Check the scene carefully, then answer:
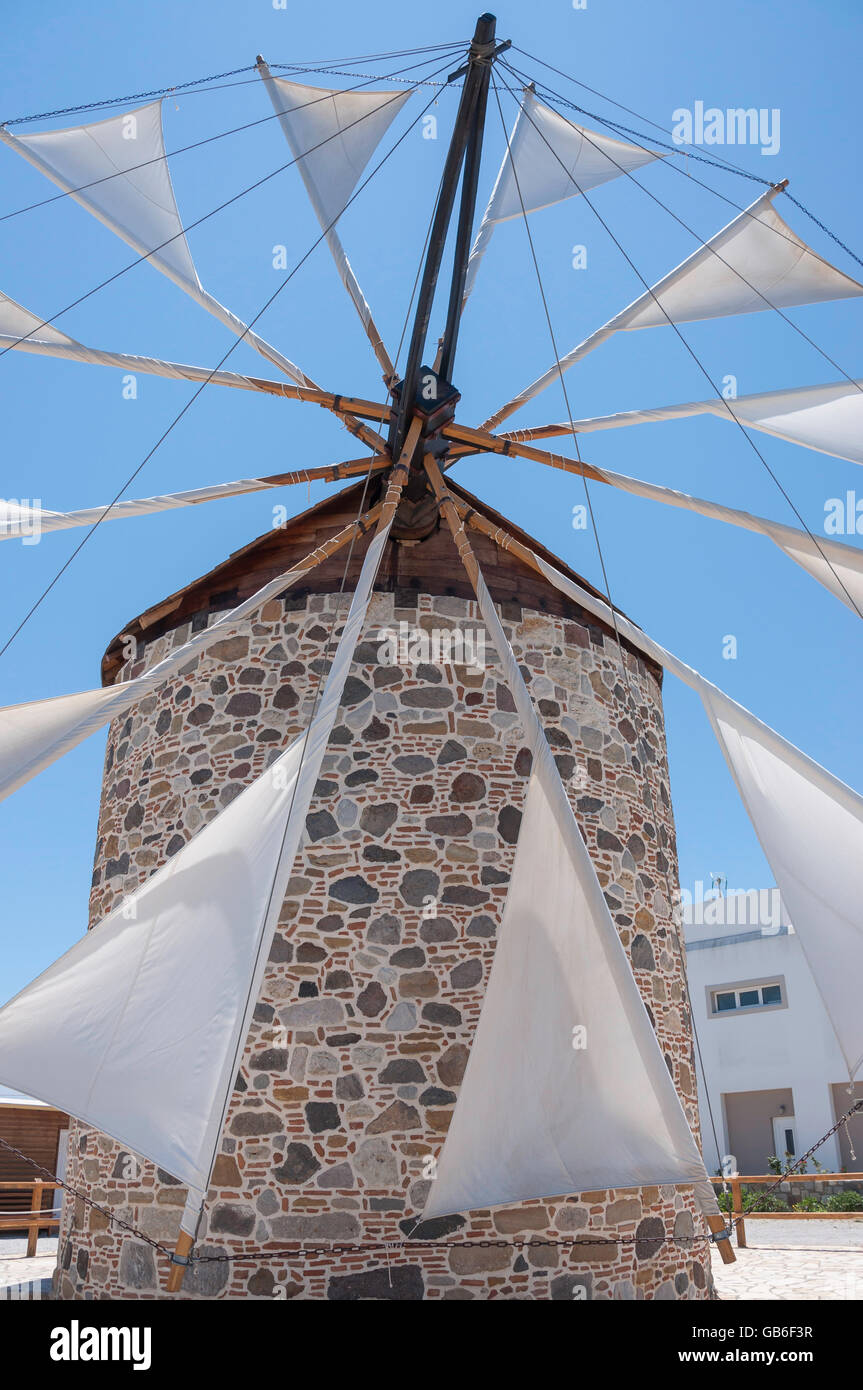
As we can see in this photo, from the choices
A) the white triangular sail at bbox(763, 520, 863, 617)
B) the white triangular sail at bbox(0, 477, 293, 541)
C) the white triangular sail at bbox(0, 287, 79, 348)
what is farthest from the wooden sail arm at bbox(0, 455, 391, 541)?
the white triangular sail at bbox(763, 520, 863, 617)

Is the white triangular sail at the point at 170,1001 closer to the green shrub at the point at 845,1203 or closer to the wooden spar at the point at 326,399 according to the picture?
the wooden spar at the point at 326,399

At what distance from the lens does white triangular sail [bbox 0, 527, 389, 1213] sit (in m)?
4.36

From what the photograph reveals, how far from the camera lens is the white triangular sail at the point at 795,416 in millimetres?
7426

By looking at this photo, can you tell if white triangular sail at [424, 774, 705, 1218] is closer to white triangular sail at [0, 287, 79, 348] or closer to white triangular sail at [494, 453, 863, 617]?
white triangular sail at [494, 453, 863, 617]

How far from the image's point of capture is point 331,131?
325 inches

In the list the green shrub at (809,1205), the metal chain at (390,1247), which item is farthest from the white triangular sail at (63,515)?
the green shrub at (809,1205)

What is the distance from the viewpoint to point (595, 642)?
7.88m

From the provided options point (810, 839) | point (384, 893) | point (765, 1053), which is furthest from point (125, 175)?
point (765, 1053)

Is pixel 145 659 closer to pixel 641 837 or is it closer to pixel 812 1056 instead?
pixel 641 837

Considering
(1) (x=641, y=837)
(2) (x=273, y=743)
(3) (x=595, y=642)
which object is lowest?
(1) (x=641, y=837)
